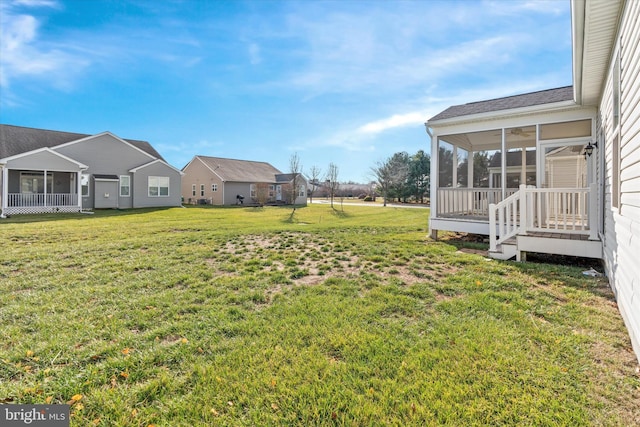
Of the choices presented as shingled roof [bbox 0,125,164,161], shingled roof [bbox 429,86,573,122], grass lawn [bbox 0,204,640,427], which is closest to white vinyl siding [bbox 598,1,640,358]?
grass lawn [bbox 0,204,640,427]

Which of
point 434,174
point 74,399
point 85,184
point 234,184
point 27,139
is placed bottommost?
point 74,399

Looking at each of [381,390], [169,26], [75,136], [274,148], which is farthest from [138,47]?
[274,148]

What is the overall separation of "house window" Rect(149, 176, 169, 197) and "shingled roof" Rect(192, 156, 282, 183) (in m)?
5.87

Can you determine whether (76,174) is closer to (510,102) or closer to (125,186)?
(125,186)

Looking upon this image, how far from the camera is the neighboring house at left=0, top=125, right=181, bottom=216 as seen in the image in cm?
1716

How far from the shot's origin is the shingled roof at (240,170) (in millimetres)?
30031

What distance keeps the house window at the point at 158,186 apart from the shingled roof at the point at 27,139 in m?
5.13

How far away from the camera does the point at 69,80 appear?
1642 centimetres

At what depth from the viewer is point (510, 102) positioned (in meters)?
8.61

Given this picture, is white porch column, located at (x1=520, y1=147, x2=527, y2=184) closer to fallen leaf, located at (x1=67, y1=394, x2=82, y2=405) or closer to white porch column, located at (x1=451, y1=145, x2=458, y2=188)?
white porch column, located at (x1=451, y1=145, x2=458, y2=188)

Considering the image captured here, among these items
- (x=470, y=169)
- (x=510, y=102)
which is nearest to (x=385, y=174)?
(x=470, y=169)

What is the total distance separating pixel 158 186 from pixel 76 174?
16.9ft

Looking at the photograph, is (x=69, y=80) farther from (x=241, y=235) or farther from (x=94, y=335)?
(x=94, y=335)

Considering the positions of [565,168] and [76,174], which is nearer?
[565,168]
